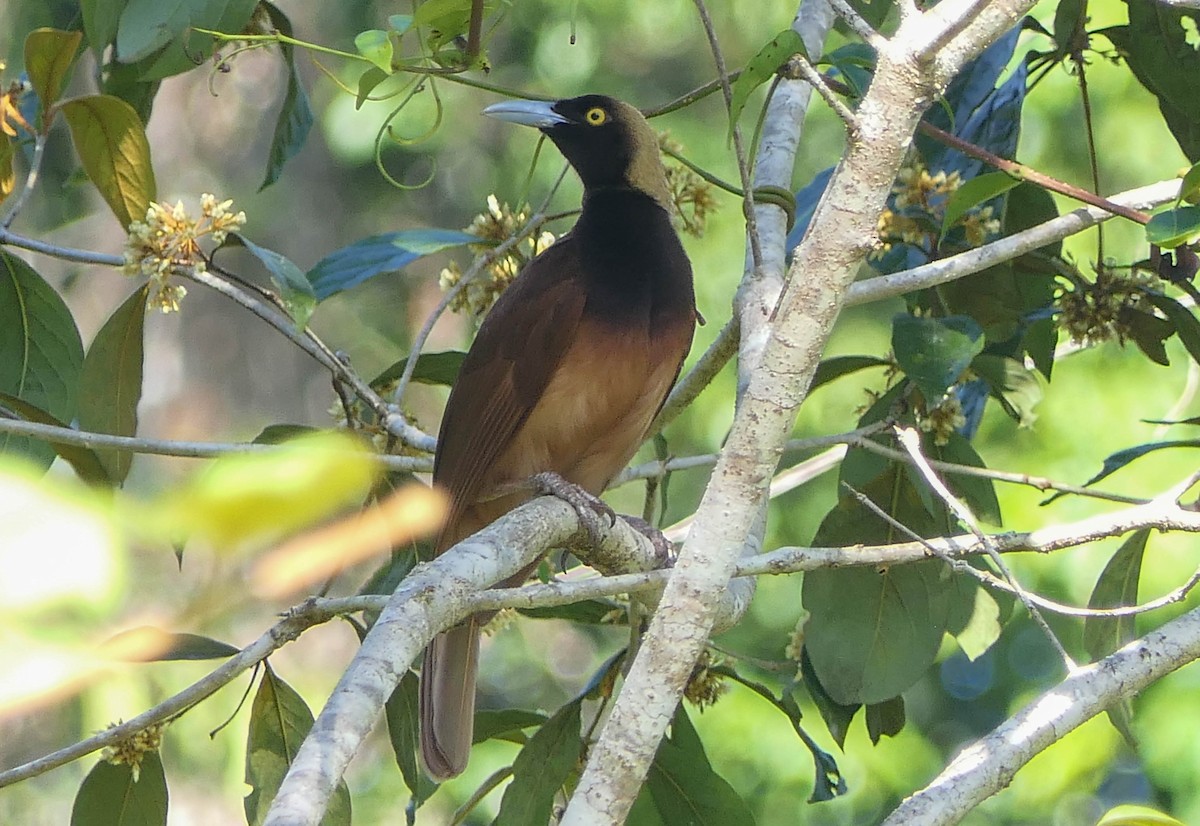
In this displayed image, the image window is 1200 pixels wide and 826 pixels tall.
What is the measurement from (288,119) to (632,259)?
0.94 metres

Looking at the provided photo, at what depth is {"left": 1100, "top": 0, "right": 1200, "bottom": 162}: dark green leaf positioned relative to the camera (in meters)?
3.06

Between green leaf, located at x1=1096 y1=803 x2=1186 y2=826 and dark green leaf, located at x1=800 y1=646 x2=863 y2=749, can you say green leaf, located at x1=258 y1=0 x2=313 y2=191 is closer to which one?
dark green leaf, located at x1=800 y1=646 x2=863 y2=749

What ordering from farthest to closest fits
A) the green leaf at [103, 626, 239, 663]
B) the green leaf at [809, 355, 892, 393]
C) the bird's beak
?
the bird's beak → the green leaf at [809, 355, 892, 393] → the green leaf at [103, 626, 239, 663]

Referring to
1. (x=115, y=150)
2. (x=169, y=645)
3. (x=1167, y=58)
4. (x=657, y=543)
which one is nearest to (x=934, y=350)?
(x=657, y=543)

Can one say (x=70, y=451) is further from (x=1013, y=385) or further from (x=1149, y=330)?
(x=1149, y=330)

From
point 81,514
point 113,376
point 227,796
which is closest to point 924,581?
point 113,376

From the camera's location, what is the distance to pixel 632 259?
363 cm

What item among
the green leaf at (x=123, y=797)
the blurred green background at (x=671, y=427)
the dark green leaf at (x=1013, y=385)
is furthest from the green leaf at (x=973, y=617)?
the blurred green background at (x=671, y=427)

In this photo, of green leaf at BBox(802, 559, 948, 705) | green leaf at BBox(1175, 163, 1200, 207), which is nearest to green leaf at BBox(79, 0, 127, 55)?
green leaf at BBox(802, 559, 948, 705)

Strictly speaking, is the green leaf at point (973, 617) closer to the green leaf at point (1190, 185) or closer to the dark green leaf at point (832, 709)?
the dark green leaf at point (832, 709)

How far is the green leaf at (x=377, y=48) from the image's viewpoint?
228cm

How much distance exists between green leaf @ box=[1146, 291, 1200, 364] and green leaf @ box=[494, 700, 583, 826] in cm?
148

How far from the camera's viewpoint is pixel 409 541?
3129 mm

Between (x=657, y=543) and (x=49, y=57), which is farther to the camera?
(x=657, y=543)
